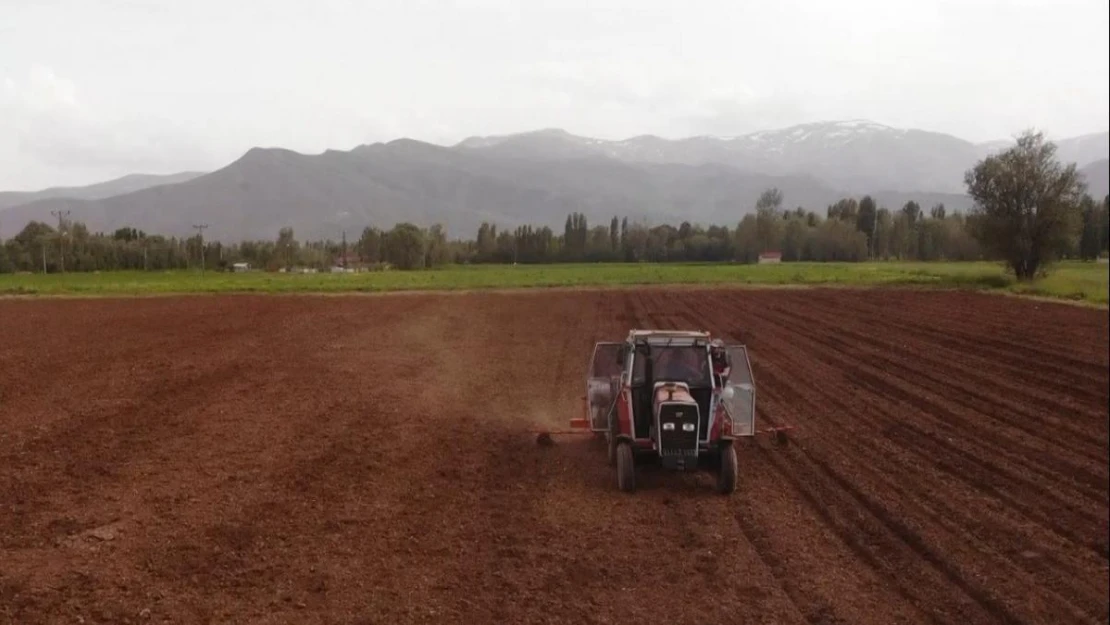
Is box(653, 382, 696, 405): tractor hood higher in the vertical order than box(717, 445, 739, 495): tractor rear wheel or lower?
higher

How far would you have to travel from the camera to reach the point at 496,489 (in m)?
10.2

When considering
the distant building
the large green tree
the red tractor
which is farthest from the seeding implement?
the distant building

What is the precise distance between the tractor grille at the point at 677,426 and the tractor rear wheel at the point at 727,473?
600 mm

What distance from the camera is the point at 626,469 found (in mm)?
9906

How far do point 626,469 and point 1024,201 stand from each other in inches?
1387

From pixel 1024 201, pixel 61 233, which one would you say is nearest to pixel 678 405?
pixel 1024 201

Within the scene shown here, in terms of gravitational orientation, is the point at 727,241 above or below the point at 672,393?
above

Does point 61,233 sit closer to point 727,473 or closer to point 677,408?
point 677,408

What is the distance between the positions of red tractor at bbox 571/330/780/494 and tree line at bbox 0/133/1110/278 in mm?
4783

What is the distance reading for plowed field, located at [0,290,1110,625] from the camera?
694cm

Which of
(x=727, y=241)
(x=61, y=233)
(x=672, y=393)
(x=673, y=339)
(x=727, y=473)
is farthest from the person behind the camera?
(x=727, y=241)

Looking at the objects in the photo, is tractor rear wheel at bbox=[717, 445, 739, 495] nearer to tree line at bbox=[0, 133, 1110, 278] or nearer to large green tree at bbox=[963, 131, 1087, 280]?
tree line at bbox=[0, 133, 1110, 278]

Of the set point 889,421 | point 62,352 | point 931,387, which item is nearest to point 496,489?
point 889,421

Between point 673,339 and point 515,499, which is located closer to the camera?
point 515,499
